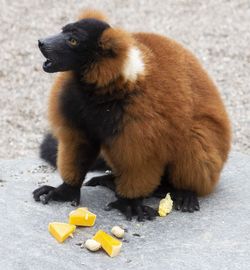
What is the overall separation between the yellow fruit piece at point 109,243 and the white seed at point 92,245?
0.13ft

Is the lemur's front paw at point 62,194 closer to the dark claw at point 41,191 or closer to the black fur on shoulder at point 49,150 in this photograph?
the dark claw at point 41,191

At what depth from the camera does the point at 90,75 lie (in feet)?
14.6

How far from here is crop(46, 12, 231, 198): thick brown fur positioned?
4.53 m

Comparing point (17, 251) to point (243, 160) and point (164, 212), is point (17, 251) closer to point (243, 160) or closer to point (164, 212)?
point (164, 212)

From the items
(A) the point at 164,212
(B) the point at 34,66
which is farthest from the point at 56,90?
(B) the point at 34,66

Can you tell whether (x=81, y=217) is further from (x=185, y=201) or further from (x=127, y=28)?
(x=127, y=28)

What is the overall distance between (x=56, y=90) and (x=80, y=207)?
87cm

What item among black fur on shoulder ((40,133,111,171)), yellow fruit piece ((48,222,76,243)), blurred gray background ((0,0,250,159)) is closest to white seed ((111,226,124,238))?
yellow fruit piece ((48,222,76,243))

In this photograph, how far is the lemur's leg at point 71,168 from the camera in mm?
4871

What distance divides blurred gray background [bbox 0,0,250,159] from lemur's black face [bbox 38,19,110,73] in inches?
104

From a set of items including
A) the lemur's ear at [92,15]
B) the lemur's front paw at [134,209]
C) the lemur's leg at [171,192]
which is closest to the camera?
the lemur's ear at [92,15]

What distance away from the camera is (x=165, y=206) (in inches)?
196

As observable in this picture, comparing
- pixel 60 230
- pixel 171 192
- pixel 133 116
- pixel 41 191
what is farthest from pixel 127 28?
pixel 60 230

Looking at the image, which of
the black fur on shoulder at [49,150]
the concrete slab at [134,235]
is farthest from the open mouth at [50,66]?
the black fur on shoulder at [49,150]
